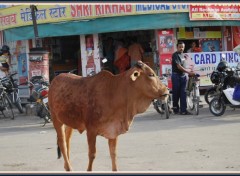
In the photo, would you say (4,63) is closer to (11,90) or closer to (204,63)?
(11,90)

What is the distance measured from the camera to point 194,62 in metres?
14.7

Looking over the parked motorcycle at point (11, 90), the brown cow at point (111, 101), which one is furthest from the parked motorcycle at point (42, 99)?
the brown cow at point (111, 101)

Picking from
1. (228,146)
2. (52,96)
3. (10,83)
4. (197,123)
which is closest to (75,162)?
(52,96)

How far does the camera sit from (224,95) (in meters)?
10.7

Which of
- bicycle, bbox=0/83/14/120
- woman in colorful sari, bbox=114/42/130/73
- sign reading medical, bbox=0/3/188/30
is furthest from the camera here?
woman in colorful sari, bbox=114/42/130/73

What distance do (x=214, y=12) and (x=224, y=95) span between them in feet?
16.1

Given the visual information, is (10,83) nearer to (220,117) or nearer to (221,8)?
(220,117)

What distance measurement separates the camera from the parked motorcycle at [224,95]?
10539mm

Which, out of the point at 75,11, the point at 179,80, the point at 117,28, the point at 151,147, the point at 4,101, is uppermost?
the point at 75,11

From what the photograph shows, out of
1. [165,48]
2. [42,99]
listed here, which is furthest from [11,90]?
[165,48]

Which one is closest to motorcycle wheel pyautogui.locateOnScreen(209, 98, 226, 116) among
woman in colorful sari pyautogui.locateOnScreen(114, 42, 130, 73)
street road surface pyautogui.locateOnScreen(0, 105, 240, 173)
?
street road surface pyautogui.locateOnScreen(0, 105, 240, 173)

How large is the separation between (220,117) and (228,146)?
133 inches

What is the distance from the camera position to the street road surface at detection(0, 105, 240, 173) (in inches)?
245

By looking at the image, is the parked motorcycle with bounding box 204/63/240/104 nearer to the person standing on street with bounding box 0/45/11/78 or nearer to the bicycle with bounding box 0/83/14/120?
the bicycle with bounding box 0/83/14/120
